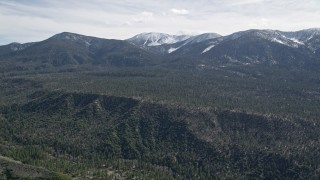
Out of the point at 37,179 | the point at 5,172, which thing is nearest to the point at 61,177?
the point at 37,179

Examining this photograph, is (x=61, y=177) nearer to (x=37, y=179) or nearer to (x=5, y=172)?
(x=37, y=179)

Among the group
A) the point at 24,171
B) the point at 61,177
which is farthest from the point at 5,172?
the point at 61,177

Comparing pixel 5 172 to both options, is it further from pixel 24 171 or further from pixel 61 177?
pixel 61 177
